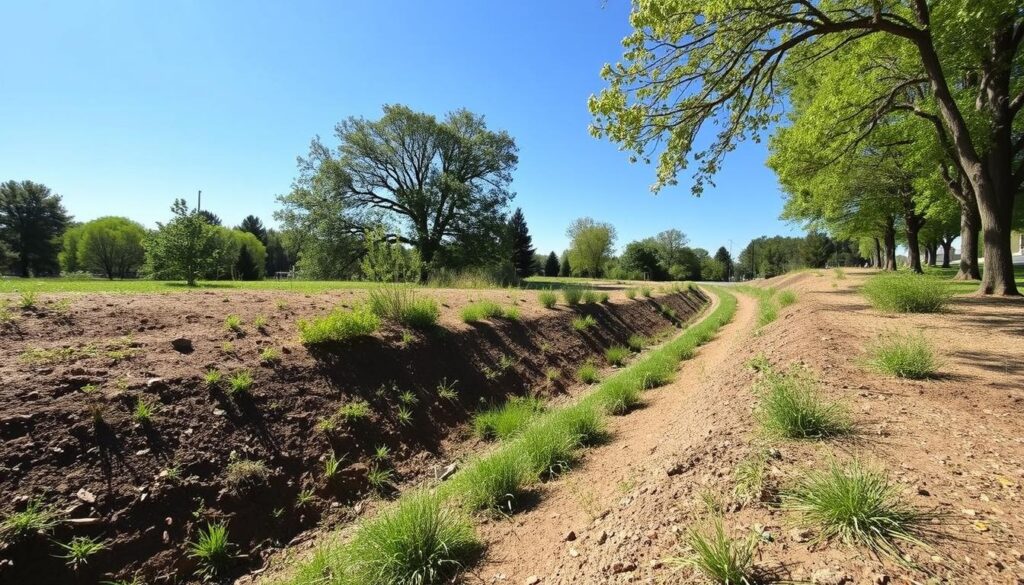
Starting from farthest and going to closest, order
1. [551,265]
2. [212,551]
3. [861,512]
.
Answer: [551,265]
[212,551]
[861,512]

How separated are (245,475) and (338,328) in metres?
2.76

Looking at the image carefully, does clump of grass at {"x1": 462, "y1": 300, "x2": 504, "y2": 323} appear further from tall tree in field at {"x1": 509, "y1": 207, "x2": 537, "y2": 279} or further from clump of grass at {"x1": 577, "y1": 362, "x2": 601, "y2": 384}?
tall tree in field at {"x1": 509, "y1": 207, "x2": 537, "y2": 279}

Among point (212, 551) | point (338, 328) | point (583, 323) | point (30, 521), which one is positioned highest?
point (338, 328)

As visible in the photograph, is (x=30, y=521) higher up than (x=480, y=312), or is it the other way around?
(x=480, y=312)

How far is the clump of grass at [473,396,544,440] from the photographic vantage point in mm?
6293

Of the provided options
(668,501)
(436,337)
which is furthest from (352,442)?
(668,501)

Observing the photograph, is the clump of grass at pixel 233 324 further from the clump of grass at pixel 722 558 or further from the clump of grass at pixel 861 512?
the clump of grass at pixel 861 512

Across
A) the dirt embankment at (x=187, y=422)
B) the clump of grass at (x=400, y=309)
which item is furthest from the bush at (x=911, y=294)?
the clump of grass at (x=400, y=309)

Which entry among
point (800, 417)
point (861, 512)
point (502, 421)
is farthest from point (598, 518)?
point (502, 421)

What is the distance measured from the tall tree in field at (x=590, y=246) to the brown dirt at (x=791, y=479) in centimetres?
6604

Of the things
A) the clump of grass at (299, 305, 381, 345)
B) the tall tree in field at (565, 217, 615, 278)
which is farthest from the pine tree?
the clump of grass at (299, 305, 381, 345)

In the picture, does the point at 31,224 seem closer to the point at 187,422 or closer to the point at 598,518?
the point at 187,422

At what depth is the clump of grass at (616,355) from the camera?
1078 cm

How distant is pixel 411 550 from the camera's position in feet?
9.74
